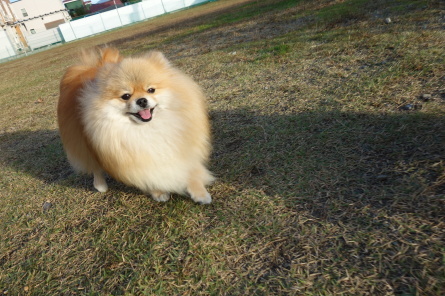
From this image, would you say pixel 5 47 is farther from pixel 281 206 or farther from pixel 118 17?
pixel 281 206

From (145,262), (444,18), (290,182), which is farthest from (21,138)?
(444,18)

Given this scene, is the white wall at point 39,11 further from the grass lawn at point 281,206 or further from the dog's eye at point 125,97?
the dog's eye at point 125,97

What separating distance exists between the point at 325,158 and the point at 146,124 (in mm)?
1261

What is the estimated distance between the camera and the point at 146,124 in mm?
1722

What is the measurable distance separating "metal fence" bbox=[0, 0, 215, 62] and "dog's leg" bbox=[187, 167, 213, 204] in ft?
88.6

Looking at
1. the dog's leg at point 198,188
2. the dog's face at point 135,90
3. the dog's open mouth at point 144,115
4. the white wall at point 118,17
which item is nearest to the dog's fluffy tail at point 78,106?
Answer: the dog's face at point 135,90

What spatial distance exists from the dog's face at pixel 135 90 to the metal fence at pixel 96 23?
87.8ft

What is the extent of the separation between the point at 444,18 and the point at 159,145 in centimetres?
460

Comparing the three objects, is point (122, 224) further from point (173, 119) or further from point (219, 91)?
point (219, 91)

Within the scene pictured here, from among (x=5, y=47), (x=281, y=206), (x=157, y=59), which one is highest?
A: (x=5, y=47)

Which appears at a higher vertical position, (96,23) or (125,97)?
(96,23)

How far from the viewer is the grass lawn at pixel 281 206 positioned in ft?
4.36

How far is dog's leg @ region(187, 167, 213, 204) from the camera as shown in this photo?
1.88 m

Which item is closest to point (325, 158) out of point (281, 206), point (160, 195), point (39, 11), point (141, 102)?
point (281, 206)
